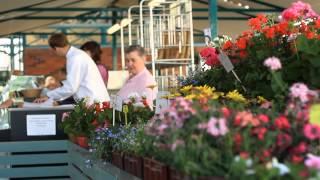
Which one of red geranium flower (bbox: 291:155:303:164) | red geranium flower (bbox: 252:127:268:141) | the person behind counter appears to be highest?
the person behind counter

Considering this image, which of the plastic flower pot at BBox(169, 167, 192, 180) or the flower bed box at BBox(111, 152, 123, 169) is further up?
the plastic flower pot at BBox(169, 167, 192, 180)

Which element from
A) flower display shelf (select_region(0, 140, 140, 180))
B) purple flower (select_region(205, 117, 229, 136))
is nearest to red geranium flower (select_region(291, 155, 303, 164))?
purple flower (select_region(205, 117, 229, 136))

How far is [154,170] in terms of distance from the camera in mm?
2045

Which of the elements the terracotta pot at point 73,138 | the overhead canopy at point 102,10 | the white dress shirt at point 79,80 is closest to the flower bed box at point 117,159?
the terracotta pot at point 73,138

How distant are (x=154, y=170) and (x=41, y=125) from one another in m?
2.69

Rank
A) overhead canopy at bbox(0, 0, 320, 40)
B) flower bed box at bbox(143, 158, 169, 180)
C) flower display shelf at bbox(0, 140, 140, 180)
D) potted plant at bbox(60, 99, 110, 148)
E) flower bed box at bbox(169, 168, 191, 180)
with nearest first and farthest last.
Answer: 1. flower bed box at bbox(169, 168, 191, 180)
2. flower bed box at bbox(143, 158, 169, 180)
3. potted plant at bbox(60, 99, 110, 148)
4. flower display shelf at bbox(0, 140, 140, 180)
5. overhead canopy at bbox(0, 0, 320, 40)

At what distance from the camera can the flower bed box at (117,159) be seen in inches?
107

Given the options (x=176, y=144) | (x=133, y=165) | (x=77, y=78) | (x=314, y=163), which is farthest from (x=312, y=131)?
(x=77, y=78)

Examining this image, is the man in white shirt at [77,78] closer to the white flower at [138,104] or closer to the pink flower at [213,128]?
the white flower at [138,104]

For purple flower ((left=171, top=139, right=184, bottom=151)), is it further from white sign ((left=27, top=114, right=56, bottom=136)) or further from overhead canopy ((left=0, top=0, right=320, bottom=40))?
overhead canopy ((left=0, top=0, right=320, bottom=40))

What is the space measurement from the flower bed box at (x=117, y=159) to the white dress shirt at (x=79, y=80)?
6.28ft

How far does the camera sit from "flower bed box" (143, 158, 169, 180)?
1924 mm

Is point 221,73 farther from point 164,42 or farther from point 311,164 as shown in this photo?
point 164,42

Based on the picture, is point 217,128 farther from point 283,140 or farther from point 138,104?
point 138,104
